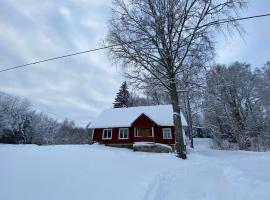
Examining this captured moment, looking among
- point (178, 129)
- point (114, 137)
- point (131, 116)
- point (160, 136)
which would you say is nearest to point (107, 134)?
point (114, 137)

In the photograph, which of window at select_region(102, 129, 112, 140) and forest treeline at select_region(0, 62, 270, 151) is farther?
window at select_region(102, 129, 112, 140)

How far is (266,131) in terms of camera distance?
2067 cm

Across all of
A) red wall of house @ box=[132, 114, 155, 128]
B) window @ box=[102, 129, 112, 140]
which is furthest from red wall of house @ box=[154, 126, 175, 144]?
window @ box=[102, 129, 112, 140]

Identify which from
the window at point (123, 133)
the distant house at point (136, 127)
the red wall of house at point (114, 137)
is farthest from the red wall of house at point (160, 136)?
the window at point (123, 133)

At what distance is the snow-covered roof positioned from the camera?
24648mm

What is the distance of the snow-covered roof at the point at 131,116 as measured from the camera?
24648 mm

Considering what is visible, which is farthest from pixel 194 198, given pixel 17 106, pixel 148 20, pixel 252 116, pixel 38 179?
pixel 17 106

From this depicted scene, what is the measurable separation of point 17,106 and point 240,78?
38756 millimetres

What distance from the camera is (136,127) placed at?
2478 centimetres

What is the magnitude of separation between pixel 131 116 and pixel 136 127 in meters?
2.34

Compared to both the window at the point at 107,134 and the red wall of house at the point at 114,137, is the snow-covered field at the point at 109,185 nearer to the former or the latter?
the red wall of house at the point at 114,137

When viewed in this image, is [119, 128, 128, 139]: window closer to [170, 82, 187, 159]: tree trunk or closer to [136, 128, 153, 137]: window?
[136, 128, 153, 137]: window

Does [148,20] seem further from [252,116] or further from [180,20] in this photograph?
[252,116]

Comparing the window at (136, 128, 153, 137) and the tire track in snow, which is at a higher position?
the window at (136, 128, 153, 137)
